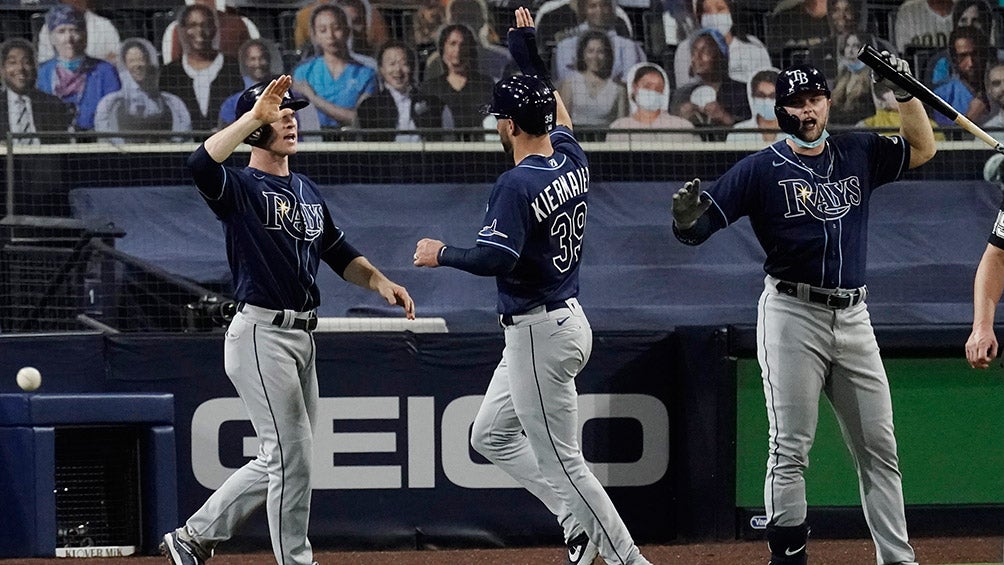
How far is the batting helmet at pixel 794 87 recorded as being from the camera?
462cm

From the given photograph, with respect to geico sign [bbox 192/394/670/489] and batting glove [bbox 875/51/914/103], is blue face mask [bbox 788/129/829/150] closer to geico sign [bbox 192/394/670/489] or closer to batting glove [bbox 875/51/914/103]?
batting glove [bbox 875/51/914/103]

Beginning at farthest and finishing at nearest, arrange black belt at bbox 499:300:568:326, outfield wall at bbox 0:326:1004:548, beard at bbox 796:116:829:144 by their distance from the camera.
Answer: outfield wall at bbox 0:326:1004:548, beard at bbox 796:116:829:144, black belt at bbox 499:300:568:326

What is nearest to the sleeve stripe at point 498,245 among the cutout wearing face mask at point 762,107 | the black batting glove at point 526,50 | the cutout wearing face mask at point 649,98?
the black batting glove at point 526,50

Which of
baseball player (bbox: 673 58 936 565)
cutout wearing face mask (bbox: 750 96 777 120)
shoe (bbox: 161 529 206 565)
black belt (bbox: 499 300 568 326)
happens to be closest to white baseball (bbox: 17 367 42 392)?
shoe (bbox: 161 529 206 565)

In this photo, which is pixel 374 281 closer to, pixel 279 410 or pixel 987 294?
pixel 279 410

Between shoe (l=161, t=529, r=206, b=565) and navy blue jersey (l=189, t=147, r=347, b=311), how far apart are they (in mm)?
913

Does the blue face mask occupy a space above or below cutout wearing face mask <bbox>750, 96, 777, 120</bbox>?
below

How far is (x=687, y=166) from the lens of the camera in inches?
356

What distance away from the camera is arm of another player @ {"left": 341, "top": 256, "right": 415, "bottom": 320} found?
4938 mm

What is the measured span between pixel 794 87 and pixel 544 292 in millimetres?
1095

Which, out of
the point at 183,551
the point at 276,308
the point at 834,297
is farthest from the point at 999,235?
the point at 183,551

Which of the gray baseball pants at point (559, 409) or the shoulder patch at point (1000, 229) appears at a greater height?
the shoulder patch at point (1000, 229)

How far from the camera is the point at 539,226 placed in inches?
176

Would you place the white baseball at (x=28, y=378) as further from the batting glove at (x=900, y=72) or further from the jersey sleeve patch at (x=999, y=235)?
the jersey sleeve patch at (x=999, y=235)
